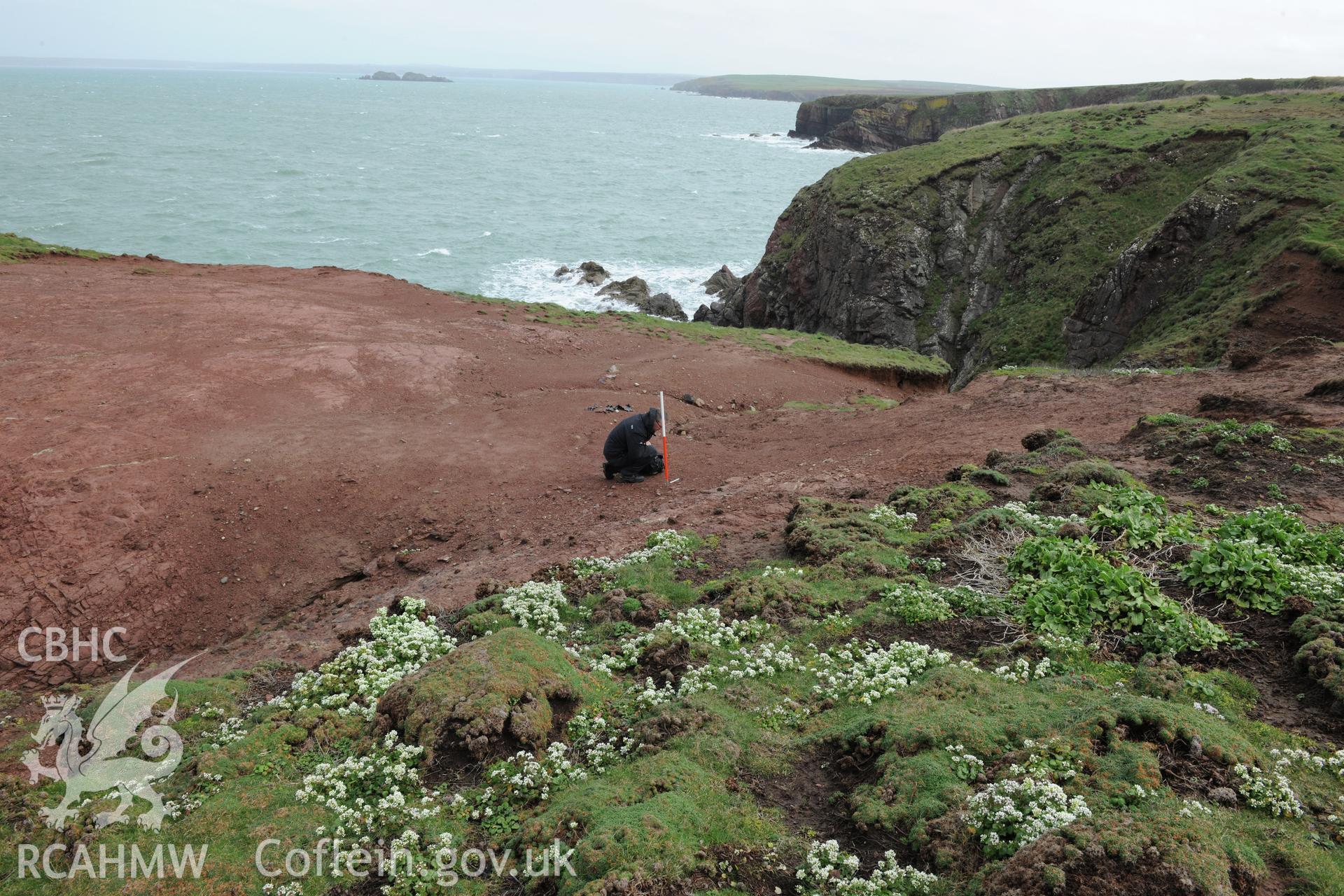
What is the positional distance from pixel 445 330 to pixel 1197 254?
26774 mm

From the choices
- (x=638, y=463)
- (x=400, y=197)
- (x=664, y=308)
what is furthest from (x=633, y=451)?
(x=400, y=197)

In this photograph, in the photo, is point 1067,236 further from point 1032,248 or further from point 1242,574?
point 1242,574

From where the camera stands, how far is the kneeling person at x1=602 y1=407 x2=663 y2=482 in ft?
47.1

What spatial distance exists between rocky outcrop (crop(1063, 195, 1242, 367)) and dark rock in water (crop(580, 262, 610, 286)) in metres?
27.5

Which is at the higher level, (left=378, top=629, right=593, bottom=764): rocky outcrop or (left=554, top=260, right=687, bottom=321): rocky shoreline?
(left=554, top=260, right=687, bottom=321): rocky shoreline

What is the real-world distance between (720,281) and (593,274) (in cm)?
840

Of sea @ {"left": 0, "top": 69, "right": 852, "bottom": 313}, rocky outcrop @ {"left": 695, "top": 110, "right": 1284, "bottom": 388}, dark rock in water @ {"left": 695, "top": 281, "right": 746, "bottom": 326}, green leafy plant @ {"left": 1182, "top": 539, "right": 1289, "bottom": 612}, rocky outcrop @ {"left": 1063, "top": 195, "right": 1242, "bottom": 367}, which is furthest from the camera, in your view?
sea @ {"left": 0, "top": 69, "right": 852, "bottom": 313}

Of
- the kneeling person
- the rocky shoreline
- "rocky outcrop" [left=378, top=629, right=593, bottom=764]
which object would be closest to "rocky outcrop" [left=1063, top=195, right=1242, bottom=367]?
the rocky shoreline

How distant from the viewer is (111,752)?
21.2ft

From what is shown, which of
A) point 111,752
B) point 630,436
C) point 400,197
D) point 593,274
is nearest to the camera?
point 111,752

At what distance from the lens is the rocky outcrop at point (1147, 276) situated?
26.8 meters

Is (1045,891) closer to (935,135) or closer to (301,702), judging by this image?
(301,702)

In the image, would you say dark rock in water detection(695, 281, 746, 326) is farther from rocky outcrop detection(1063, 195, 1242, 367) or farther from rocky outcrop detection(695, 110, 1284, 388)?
rocky outcrop detection(1063, 195, 1242, 367)

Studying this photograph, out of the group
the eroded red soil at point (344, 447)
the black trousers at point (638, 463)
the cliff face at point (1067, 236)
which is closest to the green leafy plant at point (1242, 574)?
the eroded red soil at point (344, 447)
